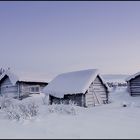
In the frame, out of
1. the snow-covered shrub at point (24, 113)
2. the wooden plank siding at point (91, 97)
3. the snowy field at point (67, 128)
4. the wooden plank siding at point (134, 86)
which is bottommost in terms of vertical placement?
the snowy field at point (67, 128)

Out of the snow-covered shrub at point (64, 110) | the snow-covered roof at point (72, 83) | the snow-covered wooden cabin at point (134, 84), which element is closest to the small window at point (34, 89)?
the snow-covered roof at point (72, 83)

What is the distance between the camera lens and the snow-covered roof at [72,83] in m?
24.5

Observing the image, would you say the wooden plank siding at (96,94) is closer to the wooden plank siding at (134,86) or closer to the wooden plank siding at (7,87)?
the wooden plank siding at (134,86)

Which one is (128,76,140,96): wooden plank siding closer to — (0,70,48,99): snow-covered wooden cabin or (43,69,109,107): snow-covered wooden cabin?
(43,69,109,107): snow-covered wooden cabin

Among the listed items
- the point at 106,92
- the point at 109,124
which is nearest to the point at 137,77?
the point at 106,92

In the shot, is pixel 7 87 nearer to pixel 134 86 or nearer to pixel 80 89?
pixel 80 89

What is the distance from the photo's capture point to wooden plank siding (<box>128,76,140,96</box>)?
3197 cm

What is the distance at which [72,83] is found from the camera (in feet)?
85.4

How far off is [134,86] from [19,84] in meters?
15.5

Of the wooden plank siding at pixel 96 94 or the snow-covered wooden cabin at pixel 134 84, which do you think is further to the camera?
the snow-covered wooden cabin at pixel 134 84

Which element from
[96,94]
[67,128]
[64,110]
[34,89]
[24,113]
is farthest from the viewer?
[34,89]

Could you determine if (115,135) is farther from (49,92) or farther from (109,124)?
(49,92)

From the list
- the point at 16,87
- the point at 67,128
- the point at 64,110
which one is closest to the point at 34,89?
the point at 16,87

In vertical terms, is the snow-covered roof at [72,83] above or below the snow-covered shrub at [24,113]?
above
